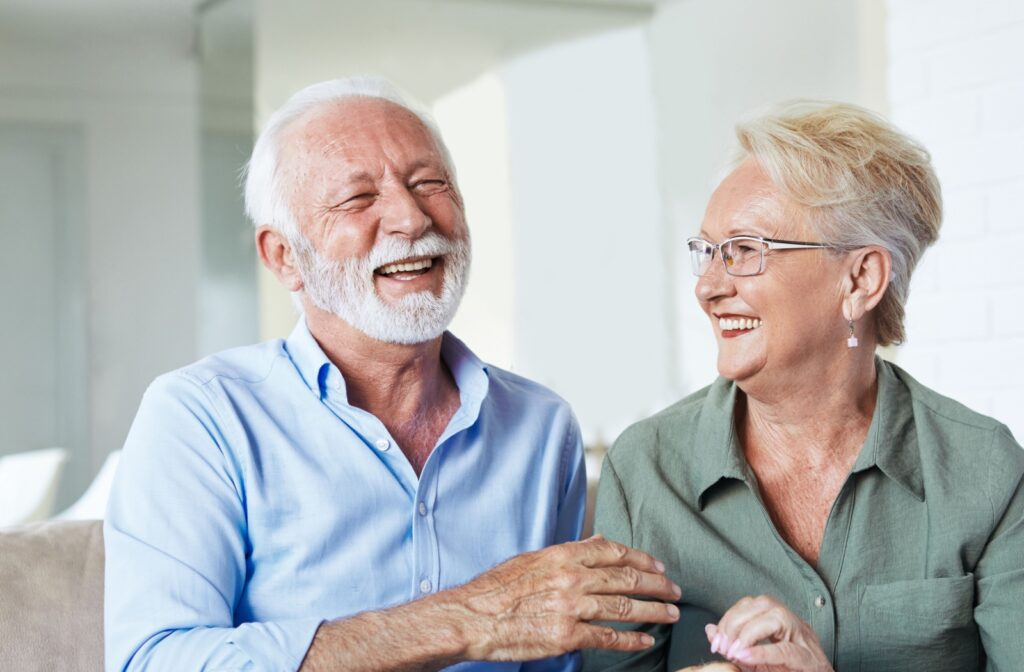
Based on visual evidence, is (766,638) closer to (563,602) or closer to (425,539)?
(563,602)

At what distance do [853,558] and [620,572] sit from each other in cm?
38

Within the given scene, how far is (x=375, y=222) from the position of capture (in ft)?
5.76

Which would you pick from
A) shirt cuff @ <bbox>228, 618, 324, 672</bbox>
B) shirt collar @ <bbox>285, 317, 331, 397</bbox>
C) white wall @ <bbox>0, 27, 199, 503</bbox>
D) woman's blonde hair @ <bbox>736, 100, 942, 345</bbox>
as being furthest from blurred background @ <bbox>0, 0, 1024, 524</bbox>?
shirt cuff @ <bbox>228, 618, 324, 672</bbox>

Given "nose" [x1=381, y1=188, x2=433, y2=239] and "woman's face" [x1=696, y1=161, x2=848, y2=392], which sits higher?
"nose" [x1=381, y1=188, x2=433, y2=239]

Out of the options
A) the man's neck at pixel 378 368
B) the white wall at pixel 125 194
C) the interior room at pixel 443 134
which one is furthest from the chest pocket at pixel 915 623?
the white wall at pixel 125 194

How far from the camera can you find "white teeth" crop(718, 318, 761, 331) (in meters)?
1.67

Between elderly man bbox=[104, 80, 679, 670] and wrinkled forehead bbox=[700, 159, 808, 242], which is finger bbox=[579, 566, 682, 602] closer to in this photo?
elderly man bbox=[104, 80, 679, 670]

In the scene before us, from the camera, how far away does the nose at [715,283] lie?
66.1 inches

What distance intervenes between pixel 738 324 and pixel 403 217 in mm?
515

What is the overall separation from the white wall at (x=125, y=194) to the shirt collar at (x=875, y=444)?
140 inches

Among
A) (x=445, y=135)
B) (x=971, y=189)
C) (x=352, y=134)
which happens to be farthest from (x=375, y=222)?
(x=445, y=135)

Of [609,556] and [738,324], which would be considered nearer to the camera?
[609,556]

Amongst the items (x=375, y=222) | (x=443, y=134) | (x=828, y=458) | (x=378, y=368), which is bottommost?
(x=828, y=458)

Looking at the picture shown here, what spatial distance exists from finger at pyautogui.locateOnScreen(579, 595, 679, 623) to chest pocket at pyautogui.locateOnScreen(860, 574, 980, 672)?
13.4 inches
